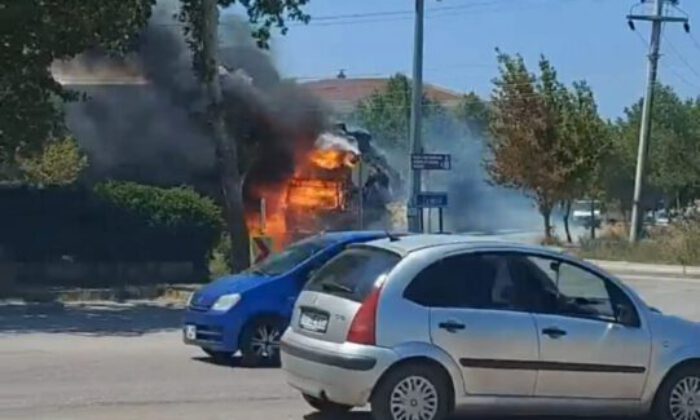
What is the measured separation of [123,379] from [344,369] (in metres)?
4.35

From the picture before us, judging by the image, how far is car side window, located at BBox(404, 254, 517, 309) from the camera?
424 inches

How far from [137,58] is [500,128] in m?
16.2

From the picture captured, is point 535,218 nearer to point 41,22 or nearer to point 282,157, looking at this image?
point 282,157

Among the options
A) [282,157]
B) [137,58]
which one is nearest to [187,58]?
[137,58]

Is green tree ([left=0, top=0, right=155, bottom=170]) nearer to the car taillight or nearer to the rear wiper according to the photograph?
the rear wiper

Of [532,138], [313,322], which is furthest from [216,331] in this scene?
[532,138]

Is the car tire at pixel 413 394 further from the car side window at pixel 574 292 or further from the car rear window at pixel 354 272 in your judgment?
the car side window at pixel 574 292

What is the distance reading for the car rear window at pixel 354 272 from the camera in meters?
10.9

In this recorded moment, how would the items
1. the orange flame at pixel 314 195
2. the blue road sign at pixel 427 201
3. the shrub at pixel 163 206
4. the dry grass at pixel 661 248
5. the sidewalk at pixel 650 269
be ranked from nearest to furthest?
the blue road sign at pixel 427 201 → the shrub at pixel 163 206 → the sidewalk at pixel 650 269 → the orange flame at pixel 314 195 → the dry grass at pixel 661 248

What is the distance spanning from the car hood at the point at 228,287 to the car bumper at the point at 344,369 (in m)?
4.45

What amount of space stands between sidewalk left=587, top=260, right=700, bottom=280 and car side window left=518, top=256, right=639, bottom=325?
1105 inches

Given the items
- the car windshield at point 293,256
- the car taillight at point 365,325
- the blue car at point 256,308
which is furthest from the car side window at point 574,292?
the car windshield at point 293,256

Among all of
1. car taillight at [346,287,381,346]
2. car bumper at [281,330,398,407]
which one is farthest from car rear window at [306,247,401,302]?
car bumper at [281,330,398,407]

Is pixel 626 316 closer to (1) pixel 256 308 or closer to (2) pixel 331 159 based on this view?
(1) pixel 256 308
